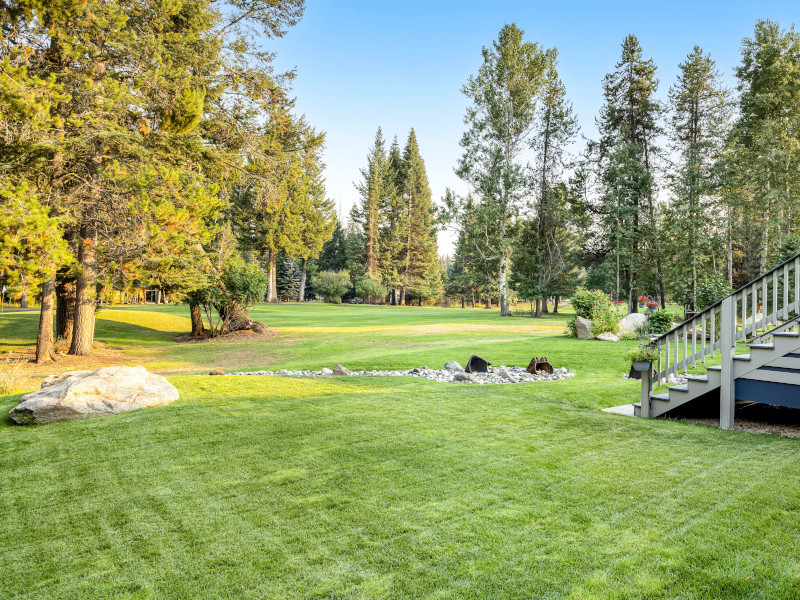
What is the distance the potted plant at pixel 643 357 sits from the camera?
6094 millimetres

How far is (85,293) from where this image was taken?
41.5 feet

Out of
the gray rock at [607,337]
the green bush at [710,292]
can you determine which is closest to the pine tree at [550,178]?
the green bush at [710,292]

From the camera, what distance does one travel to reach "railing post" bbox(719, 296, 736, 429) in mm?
5625

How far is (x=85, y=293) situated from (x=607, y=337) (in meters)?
15.4

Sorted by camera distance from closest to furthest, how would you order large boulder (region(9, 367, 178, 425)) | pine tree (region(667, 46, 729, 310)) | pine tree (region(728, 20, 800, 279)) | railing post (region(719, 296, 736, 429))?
railing post (region(719, 296, 736, 429))
large boulder (region(9, 367, 178, 425))
pine tree (region(728, 20, 800, 279))
pine tree (region(667, 46, 729, 310))

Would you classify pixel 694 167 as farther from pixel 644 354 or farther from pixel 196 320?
pixel 196 320

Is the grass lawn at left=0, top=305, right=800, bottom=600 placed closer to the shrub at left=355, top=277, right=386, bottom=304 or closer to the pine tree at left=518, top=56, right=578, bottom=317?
the pine tree at left=518, top=56, right=578, bottom=317

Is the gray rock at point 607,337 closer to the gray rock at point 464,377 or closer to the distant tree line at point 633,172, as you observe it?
the gray rock at point 464,377

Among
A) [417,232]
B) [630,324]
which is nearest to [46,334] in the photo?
[630,324]

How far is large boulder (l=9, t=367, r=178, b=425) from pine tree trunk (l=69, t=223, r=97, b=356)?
256 inches

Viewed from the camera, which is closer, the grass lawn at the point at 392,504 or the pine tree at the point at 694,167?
the grass lawn at the point at 392,504

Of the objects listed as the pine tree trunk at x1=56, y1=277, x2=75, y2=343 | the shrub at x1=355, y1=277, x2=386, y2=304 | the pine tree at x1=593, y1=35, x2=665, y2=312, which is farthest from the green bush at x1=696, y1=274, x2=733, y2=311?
the shrub at x1=355, y1=277, x2=386, y2=304

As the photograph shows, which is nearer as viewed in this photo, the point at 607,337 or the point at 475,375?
the point at 475,375

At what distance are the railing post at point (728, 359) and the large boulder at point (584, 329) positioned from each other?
34.4 ft
